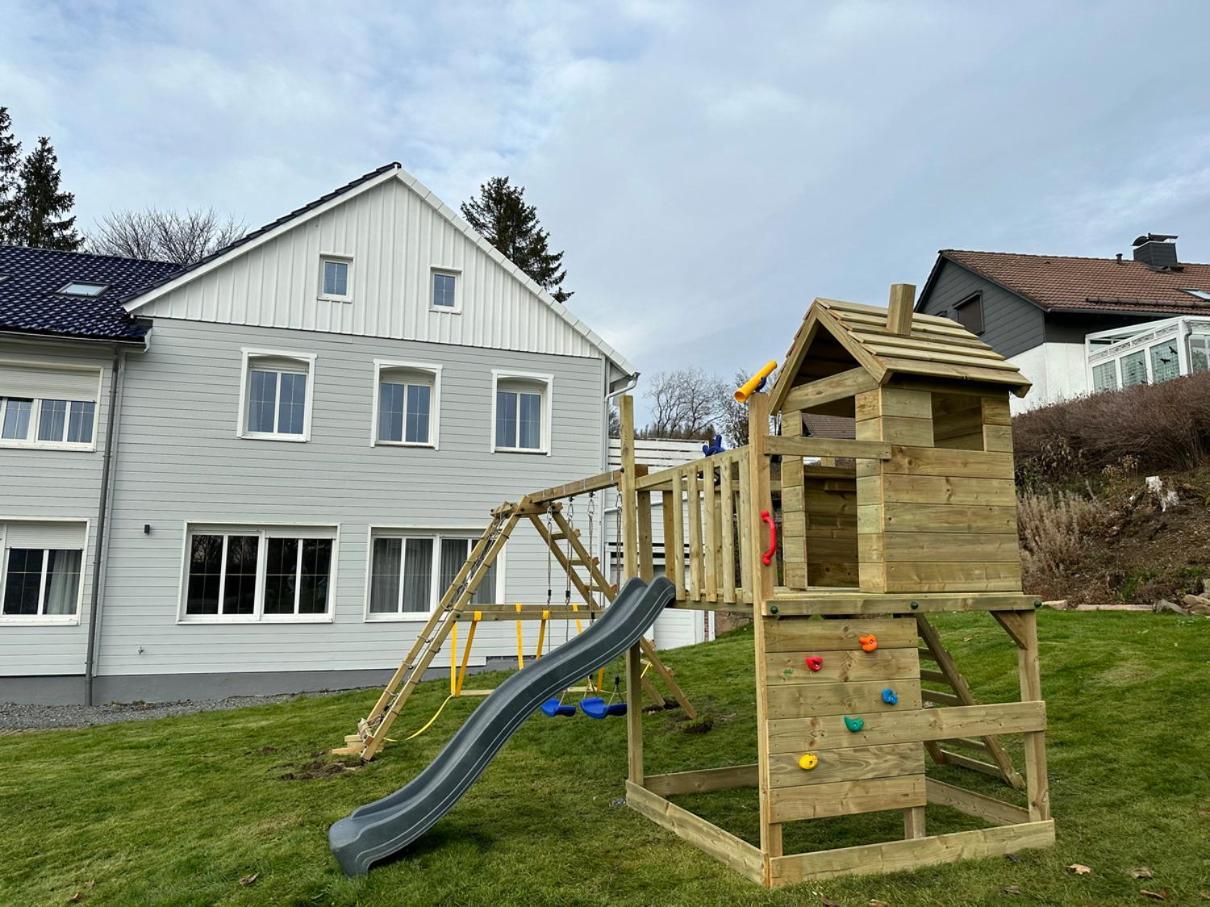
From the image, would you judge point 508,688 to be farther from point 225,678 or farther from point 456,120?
point 225,678

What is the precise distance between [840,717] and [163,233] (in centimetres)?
3493

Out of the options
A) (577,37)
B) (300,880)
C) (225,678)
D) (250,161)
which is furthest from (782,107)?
(250,161)

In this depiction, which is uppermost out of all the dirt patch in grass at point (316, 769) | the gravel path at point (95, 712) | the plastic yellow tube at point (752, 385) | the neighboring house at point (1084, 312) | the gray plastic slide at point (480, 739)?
the neighboring house at point (1084, 312)

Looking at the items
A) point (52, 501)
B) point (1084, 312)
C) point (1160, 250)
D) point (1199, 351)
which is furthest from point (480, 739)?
point (1160, 250)

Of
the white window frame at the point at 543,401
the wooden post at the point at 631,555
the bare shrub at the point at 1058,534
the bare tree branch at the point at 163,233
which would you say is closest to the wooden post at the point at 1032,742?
the wooden post at the point at 631,555

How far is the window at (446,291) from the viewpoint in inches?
648

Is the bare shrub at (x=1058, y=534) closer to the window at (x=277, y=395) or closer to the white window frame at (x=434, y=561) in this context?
the white window frame at (x=434, y=561)

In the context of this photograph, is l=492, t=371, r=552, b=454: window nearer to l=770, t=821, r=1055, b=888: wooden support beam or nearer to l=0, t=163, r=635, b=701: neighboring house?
l=0, t=163, r=635, b=701: neighboring house

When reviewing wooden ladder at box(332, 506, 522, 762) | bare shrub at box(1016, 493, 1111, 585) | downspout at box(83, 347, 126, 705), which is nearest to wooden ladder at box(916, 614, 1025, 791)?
wooden ladder at box(332, 506, 522, 762)

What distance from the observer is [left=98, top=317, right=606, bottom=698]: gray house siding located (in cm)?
1398

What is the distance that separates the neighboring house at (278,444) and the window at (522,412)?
1.8 inches

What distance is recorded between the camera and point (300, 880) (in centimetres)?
476

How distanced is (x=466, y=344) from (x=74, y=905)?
12591 millimetres

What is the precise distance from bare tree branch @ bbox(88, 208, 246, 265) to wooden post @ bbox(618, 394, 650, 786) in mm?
30516
